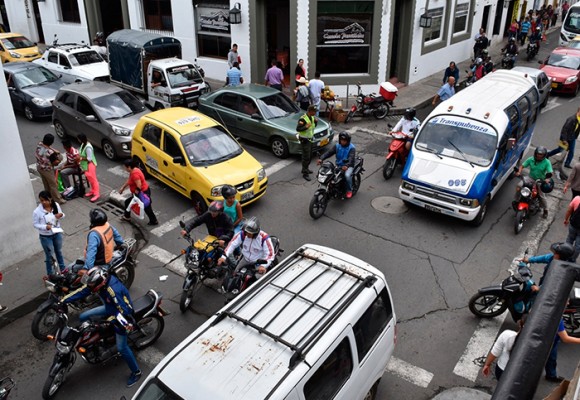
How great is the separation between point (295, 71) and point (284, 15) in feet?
15.8

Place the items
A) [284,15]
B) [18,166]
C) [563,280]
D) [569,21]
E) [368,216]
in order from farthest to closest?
1. [569,21]
2. [284,15]
3. [368,216]
4. [18,166]
5. [563,280]

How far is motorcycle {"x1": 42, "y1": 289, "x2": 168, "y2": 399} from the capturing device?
6180 mm

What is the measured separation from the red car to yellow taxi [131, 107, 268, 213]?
556 inches

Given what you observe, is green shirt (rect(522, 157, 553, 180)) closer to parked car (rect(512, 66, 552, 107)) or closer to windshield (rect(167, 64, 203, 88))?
parked car (rect(512, 66, 552, 107))

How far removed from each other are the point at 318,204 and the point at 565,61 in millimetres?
15379

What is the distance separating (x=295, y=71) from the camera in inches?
698

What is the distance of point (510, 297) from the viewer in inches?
279

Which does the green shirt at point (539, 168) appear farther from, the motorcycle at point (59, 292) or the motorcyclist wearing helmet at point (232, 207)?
the motorcycle at point (59, 292)

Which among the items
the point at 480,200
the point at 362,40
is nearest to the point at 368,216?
the point at 480,200

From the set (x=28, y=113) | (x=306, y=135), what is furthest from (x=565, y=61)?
(x=28, y=113)

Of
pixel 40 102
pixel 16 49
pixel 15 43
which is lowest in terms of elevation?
pixel 40 102

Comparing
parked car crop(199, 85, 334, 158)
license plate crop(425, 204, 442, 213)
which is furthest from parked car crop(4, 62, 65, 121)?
license plate crop(425, 204, 442, 213)

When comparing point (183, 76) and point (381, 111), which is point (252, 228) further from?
point (381, 111)

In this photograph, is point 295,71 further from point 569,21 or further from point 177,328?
point 569,21
